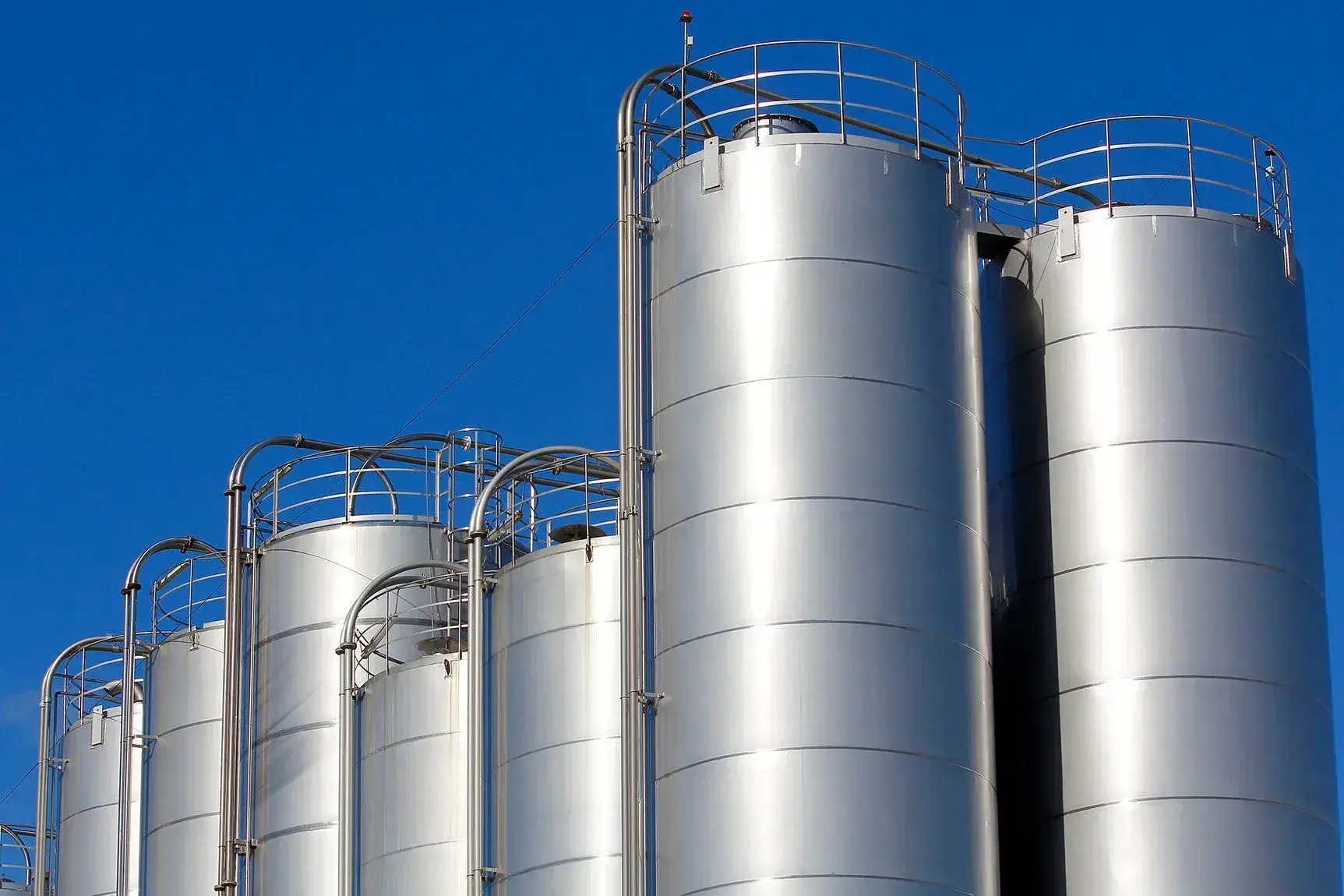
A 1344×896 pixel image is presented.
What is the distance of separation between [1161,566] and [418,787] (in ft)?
36.2

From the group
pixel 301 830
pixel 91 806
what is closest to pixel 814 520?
pixel 301 830

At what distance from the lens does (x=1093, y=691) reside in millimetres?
33438

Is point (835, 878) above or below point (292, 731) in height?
below

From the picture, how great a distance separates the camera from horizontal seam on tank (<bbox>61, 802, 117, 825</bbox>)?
47.8 metres

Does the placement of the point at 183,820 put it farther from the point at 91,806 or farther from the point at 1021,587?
the point at 1021,587

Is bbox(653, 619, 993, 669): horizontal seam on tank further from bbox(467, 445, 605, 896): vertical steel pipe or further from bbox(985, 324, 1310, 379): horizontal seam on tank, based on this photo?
bbox(985, 324, 1310, 379): horizontal seam on tank

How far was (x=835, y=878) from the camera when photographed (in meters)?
29.4

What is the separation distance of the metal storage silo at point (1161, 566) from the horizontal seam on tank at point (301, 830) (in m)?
11.2

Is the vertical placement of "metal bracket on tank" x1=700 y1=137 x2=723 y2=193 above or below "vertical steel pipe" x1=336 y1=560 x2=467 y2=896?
above

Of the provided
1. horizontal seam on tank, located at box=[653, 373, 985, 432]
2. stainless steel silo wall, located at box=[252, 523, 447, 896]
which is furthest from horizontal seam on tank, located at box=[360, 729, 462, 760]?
horizontal seam on tank, located at box=[653, 373, 985, 432]

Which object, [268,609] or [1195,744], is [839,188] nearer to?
[1195,744]

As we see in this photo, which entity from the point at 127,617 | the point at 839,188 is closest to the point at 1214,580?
the point at 839,188

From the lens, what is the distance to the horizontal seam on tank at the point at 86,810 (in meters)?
47.8

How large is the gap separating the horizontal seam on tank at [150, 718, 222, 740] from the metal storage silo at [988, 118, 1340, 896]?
14.8m
